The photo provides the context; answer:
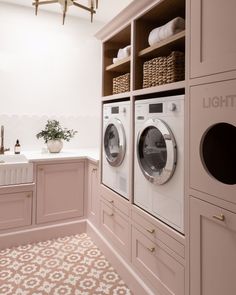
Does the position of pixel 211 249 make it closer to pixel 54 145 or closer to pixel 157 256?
pixel 157 256

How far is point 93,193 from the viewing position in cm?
277

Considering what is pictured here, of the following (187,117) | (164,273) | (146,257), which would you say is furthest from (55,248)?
(187,117)

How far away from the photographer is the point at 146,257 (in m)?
1.79

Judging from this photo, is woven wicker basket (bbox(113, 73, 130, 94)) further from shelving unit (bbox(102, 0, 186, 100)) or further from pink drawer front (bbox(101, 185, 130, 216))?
pink drawer front (bbox(101, 185, 130, 216))

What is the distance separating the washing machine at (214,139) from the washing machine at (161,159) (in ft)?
0.41

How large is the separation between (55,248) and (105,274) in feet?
2.27

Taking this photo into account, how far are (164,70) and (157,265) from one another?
1.30m

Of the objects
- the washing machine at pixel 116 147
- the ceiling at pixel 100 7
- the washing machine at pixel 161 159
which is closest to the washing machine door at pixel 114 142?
the washing machine at pixel 116 147

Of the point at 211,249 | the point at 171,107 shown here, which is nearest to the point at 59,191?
the point at 171,107

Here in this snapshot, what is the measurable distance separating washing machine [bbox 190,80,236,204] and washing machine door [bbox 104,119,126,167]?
855 millimetres

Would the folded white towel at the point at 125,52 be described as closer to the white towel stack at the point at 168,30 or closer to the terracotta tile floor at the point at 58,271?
the white towel stack at the point at 168,30

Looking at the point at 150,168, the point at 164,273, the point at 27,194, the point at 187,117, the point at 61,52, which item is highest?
the point at 61,52

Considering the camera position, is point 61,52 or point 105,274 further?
point 61,52

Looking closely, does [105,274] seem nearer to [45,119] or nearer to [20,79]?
[45,119]
